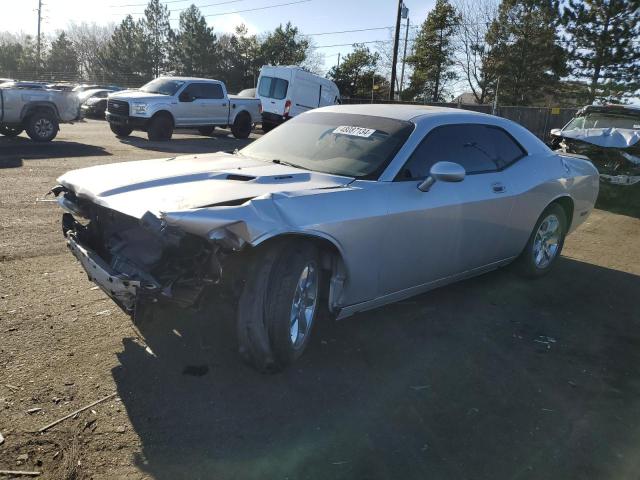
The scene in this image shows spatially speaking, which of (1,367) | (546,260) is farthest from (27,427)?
(546,260)

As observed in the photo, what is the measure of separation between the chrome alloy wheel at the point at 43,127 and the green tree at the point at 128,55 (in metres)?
49.5

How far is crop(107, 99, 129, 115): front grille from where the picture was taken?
→ 16.0 metres

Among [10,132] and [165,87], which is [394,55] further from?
[10,132]

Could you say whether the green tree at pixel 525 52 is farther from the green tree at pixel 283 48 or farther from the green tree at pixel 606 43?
the green tree at pixel 283 48

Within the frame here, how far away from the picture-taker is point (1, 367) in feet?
10.5

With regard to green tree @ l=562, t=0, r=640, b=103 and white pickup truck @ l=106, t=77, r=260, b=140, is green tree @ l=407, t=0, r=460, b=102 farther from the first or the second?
white pickup truck @ l=106, t=77, r=260, b=140

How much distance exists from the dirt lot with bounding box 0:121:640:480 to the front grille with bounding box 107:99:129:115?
1191 cm

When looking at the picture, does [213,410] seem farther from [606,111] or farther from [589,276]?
[606,111]

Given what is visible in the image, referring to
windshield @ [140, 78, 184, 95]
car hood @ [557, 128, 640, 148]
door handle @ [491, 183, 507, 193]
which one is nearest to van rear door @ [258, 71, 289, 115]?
windshield @ [140, 78, 184, 95]

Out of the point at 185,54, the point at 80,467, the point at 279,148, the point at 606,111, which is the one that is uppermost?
the point at 185,54

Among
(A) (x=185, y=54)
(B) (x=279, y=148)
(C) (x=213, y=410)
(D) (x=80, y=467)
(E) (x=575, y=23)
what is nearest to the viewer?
(D) (x=80, y=467)

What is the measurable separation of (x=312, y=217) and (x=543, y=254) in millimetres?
3354

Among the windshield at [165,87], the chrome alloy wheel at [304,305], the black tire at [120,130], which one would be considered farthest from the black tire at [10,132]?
the chrome alloy wheel at [304,305]

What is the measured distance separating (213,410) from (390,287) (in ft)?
→ 4.99
